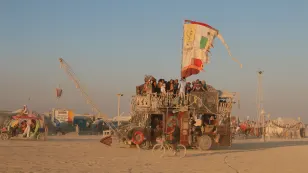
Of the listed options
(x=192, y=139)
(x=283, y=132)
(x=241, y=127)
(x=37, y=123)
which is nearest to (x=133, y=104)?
(x=192, y=139)

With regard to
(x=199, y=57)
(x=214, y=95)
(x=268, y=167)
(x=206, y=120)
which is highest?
(x=199, y=57)

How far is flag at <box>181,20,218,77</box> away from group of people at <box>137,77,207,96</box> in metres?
0.88

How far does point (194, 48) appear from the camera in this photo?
2564cm

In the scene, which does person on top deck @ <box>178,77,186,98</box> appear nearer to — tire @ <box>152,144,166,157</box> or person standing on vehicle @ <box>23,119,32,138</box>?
tire @ <box>152,144,166,157</box>

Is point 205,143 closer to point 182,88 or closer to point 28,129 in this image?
point 182,88

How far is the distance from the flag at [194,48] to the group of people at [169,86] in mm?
881

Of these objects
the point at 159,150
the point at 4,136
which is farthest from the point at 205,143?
the point at 4,136

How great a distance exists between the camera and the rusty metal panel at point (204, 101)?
24.1 metres

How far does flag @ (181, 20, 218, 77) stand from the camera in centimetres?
2555

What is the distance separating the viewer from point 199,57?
25.6 meters

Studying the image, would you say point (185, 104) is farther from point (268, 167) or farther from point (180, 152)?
point (268, 167)

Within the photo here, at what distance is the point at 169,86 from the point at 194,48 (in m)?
2.99

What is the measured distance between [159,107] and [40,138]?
39.3 feet

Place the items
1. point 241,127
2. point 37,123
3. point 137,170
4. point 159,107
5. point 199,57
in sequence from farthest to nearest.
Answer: point 241,127 < point 37,123 < point 199,57 < point 159,107 < point 137,170
